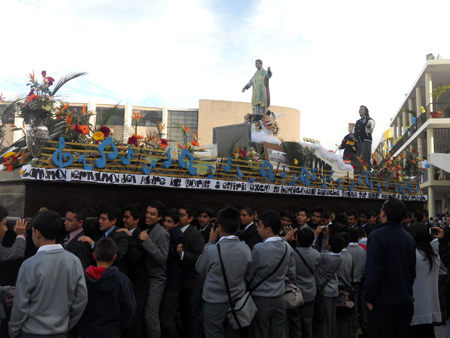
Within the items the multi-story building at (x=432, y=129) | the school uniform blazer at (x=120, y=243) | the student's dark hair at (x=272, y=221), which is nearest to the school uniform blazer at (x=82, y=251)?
the school uniform blazer at (x=120, y=243)

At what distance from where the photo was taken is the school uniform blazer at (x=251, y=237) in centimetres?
614

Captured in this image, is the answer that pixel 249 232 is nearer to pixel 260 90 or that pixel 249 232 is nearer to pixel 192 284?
pixel 192 284

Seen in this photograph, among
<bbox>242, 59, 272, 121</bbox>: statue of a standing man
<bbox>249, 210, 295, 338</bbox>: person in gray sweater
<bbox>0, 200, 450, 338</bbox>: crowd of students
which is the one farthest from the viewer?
<bbox>242, 59, 272, 121</bbox>: statue of a standing man

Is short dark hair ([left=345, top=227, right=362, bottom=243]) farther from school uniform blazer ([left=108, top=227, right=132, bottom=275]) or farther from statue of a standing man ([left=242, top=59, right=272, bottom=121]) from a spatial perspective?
statue of a standing man ([left=242, top=59, right=272, bottom=121])

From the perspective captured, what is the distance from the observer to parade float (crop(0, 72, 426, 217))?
19.5ft

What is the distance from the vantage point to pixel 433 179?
27719 mm

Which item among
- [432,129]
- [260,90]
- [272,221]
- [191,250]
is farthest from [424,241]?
[432,129]

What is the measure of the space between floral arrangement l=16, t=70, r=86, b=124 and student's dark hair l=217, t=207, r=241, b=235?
337 cm

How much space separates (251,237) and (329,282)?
128 cm

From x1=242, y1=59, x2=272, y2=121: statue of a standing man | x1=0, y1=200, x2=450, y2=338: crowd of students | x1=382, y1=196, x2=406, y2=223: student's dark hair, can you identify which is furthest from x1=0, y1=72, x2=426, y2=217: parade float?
x1=242, y1=59, x2=272, y2=121: statue of a standing man

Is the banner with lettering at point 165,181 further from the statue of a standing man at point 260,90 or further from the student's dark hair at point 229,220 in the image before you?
the statue of a standing man at point 260,90

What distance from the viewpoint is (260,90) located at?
16344 mm

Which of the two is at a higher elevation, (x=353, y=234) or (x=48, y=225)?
(x=48, y=225)

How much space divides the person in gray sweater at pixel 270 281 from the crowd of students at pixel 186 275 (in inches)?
0.4
